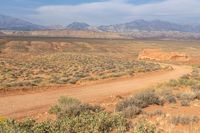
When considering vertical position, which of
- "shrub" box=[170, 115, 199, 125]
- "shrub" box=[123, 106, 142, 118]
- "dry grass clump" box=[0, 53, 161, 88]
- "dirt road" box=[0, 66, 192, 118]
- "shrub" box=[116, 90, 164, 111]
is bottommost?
"dry grass clump" box=[0, 53, 161, 88]

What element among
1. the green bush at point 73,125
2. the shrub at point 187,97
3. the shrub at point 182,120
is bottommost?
the shrub at point 187,97

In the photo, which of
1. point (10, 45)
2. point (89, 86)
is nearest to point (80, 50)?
point (10, 45)

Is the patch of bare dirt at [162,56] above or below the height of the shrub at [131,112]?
below

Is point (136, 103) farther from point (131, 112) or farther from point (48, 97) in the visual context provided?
point (48, 97)

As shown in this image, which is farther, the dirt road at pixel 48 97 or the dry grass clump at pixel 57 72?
the dry grass clump at pixel 57 72

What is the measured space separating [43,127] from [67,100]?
6805 mm

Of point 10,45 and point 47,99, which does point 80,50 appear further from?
point 47,99

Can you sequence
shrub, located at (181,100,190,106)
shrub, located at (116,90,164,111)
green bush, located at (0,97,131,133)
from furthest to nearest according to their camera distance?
shrub, located at (181,100,190,106), shrub, located at (116,90,164,111), green bush, located at (0,97,131,133)

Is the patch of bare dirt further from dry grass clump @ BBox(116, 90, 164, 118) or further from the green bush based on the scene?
the green bush

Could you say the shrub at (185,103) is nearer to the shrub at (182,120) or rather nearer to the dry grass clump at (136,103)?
the dry grass clump at (136,103)

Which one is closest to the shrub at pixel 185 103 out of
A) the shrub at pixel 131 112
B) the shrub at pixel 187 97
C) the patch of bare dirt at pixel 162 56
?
the shrub at pixel 187 97

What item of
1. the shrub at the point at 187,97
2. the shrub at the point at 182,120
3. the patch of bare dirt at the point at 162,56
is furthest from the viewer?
the patch of bare dirt at the point at 162,56

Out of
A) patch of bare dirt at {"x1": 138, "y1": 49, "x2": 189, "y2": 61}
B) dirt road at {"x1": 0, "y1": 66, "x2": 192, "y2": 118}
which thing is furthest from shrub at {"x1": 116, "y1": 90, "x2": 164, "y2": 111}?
patch of bare dirt at {"x1": 138, "y1": 49, "x2": 189, "y2": 61}

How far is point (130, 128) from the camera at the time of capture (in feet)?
32.3
